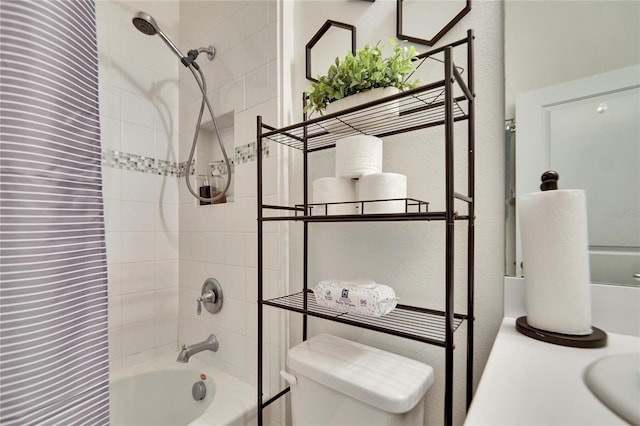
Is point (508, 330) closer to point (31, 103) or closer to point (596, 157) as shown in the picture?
point (596, 157)

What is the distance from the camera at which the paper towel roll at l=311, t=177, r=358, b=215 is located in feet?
2.74

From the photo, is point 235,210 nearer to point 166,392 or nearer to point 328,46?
point 328,46

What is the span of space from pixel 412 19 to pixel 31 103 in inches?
40.3

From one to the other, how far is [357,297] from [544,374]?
38cm

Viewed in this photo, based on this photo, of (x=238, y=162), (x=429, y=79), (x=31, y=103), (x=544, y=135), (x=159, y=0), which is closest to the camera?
(x=31, y=103)

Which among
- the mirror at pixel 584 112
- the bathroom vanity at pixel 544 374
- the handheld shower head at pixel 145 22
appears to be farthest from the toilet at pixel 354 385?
the handheld shower head at pixel 145 22

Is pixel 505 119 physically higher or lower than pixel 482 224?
higher

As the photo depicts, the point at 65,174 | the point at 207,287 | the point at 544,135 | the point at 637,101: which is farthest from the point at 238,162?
the point at 637,101

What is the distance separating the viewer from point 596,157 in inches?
26.0

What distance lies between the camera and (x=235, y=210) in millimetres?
1384

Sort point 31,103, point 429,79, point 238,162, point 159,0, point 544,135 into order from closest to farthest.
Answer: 1. point 31,103
2. point 544,135
3. point 429,79
4. point 238,162
5. point 159,0

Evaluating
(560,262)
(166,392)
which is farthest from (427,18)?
(166,392)

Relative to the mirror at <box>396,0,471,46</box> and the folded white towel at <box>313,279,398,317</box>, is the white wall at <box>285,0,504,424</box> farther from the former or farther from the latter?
the folded white towel at <box>313,279,398,317</box>

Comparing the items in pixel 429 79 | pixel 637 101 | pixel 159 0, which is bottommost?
pixel 637 101
